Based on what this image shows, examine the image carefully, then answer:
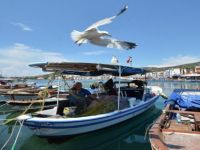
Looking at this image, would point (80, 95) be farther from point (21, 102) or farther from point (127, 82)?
point (21, 102)

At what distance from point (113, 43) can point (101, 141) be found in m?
4.88

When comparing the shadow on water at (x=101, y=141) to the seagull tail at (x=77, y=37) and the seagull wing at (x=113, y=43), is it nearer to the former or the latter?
the seagull wing at (x=113, y=43)

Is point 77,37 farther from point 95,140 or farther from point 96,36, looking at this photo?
point 95,140

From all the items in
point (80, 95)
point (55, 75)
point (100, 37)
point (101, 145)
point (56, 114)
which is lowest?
point (101, 145)

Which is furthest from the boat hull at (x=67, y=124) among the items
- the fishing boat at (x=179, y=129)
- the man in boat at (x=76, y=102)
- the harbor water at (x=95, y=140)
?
the fishing boat at (x=179, y=129)

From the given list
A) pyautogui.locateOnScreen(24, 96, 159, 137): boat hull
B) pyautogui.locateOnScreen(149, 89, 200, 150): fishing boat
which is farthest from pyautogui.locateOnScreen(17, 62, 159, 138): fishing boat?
pyautogui.locateOnScreen(149, 89, 200, 150): fishing boat

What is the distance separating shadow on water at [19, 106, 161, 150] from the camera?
9812 mm

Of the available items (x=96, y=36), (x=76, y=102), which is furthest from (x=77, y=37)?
(x=76, y=102)

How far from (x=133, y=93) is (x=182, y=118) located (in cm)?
739

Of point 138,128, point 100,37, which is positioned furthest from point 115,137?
point 100,37

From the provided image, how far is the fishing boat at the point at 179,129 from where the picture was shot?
5750mm

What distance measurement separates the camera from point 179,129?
738cm

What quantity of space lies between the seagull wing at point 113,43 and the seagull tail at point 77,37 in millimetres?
362

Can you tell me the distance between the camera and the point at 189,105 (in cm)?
1016
